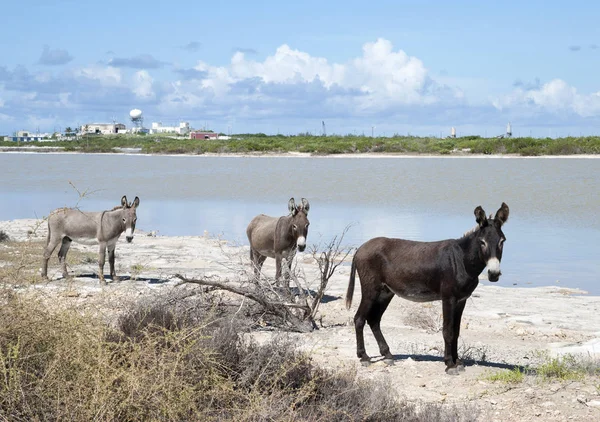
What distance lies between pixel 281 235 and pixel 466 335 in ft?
14.3

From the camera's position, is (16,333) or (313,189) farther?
(313,189)

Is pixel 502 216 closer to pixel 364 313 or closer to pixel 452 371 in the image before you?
pixel 452 371

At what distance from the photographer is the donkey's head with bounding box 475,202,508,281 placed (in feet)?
29.7

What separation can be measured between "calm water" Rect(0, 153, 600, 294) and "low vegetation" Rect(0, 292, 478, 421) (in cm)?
627

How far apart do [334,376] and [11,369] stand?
3101 millimetres

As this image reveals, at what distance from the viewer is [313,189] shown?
2210 inches

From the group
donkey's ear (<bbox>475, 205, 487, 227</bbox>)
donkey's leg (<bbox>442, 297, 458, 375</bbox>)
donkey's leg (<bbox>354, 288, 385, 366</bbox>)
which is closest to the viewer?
donkey's ear (<bbox>475, 205, 487, 227</bbox>)

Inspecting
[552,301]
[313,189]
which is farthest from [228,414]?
[313,189]

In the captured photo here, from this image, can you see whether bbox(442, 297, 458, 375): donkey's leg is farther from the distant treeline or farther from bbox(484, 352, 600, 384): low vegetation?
the distant treeline

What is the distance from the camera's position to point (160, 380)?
586 cm

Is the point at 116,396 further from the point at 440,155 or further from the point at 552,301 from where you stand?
the point at 440,155

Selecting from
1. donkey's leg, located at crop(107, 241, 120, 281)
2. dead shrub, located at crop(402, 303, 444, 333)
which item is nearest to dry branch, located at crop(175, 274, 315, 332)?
dead shrub, located at crop(402, 303, 444, 333)

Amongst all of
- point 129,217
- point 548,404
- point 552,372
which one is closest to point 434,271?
point 552,372

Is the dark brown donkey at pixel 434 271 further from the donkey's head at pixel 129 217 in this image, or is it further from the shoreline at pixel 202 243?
the donkey's head at pixel 129 217
